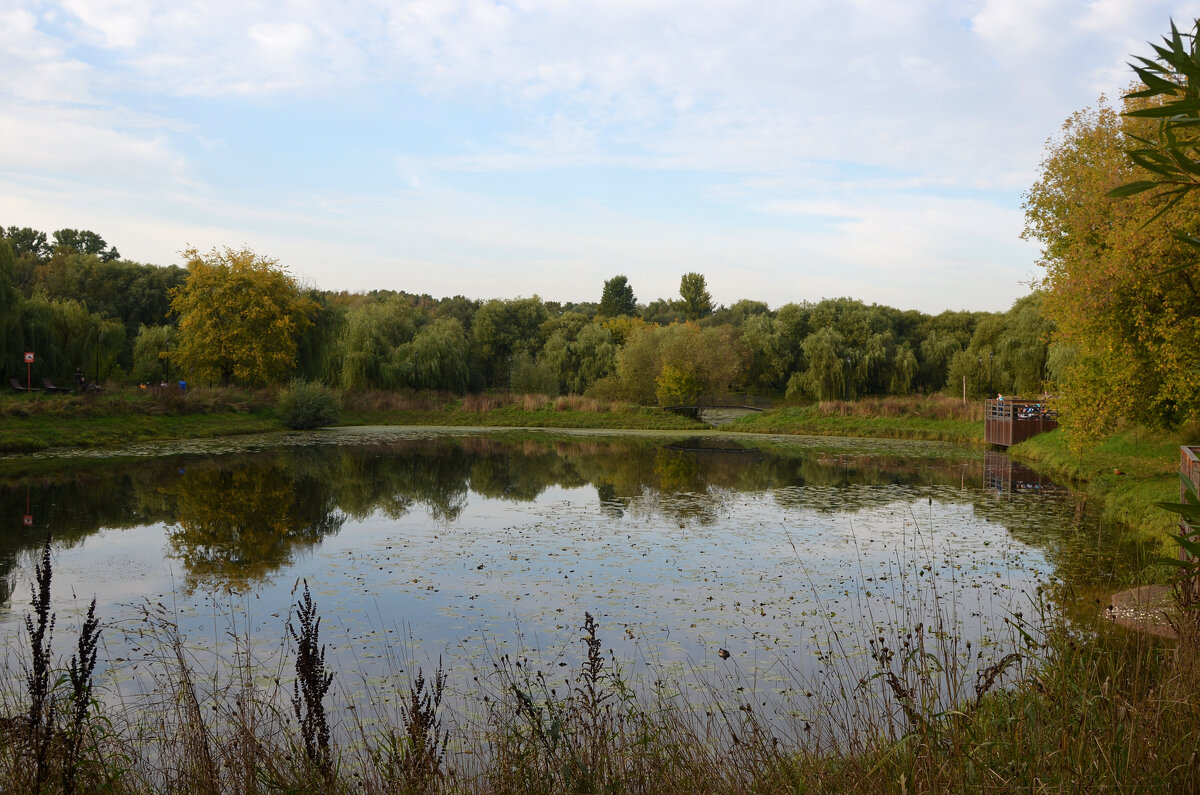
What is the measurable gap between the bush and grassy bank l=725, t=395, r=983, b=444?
18.5 m

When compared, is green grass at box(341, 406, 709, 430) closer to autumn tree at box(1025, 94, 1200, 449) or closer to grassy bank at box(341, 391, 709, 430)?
grassy bank at box(341, 391, 709, 430)

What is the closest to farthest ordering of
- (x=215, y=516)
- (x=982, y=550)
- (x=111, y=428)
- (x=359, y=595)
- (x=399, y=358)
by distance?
(x=359, y=595) < (x=982, y=550) < (x=215, y=516) < (x=111, y=428) < (x=399, y=358)

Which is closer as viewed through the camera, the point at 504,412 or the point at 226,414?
the point at 226,414

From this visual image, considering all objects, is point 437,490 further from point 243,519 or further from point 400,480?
point 243,519

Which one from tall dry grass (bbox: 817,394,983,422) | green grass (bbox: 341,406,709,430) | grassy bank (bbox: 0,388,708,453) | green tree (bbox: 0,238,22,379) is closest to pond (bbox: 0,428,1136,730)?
grassy bank (bbox: 0,388,708,453)

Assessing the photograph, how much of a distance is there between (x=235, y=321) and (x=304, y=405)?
5793 mm

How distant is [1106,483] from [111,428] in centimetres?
2776

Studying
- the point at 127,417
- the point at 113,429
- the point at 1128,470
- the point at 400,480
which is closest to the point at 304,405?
the point at 127,417

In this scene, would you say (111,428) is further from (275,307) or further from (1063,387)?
(1063,387)

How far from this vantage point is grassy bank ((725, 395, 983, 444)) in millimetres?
36188

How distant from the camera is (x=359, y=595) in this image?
9086 millimetres

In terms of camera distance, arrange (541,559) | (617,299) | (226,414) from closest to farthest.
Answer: (541,559) → (226,414) → (617,299)

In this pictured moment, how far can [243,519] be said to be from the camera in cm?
1395

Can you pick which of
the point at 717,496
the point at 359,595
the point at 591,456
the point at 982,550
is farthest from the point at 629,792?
the point at 591,456
